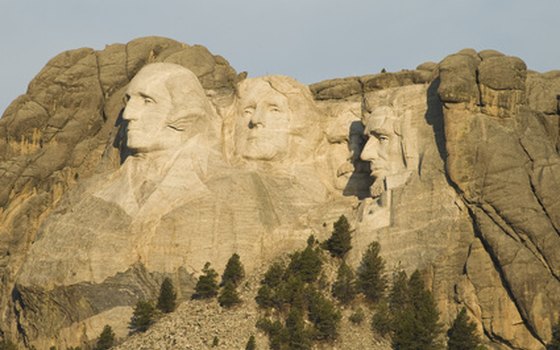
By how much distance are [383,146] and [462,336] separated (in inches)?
371

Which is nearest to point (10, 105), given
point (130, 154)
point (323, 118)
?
point (130, 154)

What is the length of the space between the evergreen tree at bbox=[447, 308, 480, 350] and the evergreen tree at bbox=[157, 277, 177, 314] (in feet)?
31.3

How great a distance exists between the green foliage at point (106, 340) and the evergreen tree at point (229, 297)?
150 inches

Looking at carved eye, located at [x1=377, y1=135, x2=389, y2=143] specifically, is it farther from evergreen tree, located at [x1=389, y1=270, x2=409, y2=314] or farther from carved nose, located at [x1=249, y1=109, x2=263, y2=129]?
evergreen tree, located at [x1=389, y1=270, x2=409, y2=314]

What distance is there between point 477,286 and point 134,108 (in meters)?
14.3

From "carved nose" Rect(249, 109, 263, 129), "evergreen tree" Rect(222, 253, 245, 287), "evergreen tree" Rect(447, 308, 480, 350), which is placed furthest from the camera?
"carved nose" Rect(249, 109, 263, 129)

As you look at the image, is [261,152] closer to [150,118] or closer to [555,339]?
[150,118]

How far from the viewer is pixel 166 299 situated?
62.1 metres

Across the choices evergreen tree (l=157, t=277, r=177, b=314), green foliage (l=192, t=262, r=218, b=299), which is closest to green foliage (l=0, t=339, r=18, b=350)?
evergreen tree (l=157, t=277, r=177, b=314)

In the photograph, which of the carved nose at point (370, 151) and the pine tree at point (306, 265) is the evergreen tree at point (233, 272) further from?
the carved nose at point (370, 151)

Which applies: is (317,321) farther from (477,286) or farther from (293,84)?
(293,84)

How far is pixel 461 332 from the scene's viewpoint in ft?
191

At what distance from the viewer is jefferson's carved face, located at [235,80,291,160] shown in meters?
67.0

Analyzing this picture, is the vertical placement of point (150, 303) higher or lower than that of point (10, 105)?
lower
